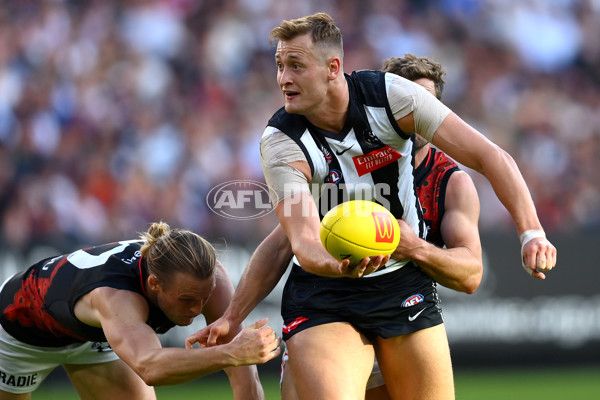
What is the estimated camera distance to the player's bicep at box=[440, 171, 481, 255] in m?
5.07

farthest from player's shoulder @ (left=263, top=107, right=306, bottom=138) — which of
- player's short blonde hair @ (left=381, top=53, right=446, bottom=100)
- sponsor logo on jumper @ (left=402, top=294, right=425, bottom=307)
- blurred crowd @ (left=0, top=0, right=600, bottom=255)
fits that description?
blurred crowd @ (left=0, top=0, right=600, bottom=255)

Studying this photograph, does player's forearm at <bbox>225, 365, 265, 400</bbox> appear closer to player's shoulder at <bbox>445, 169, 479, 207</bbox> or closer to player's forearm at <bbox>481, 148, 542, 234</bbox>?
player's shoulder at <bbox>445, 169, 479, 207</bbox>

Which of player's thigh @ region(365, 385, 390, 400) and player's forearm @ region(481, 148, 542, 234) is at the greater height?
player's forearm @ region(481, 148, 542, 234)

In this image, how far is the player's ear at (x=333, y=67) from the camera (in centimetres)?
474

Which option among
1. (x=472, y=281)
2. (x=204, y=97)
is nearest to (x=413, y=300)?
(x=472, y=281)

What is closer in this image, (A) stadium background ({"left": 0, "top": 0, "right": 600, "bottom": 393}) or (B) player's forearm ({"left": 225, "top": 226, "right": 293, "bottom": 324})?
(B) player's forearm ({"left": 225, "top": 226, "right": 293, "bottom": 324})

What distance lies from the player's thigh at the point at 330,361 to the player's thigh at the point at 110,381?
1600 mm

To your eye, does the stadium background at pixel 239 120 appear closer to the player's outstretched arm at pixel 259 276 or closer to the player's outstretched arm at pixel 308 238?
the player's outstretched arm at pixel 259 276

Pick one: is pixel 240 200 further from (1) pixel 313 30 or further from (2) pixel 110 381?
(1) pixel 313 30

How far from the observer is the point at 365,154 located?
4.73m

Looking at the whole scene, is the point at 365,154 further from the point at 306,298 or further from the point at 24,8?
the point at 24,8

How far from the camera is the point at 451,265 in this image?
4.87m

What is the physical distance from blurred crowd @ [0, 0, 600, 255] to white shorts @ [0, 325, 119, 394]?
3888mm

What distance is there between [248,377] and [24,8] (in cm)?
850
